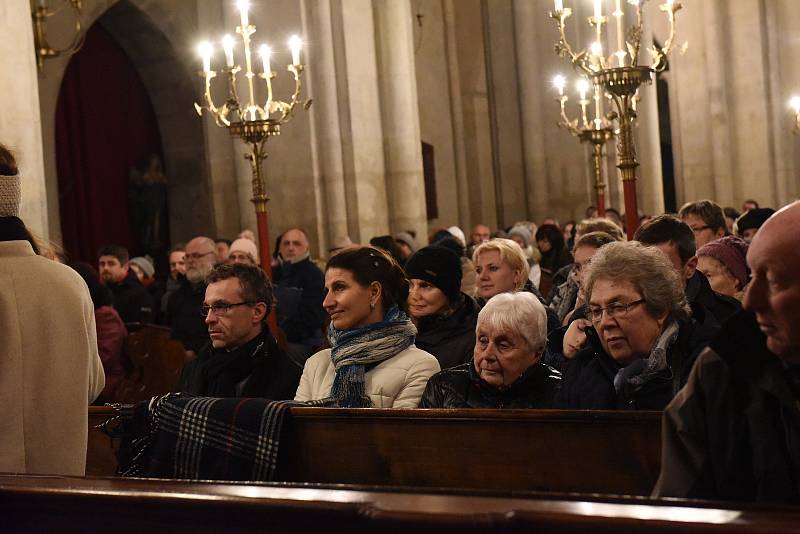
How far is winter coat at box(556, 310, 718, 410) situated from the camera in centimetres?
390

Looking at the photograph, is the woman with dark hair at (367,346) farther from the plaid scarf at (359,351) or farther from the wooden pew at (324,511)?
the wooden pew at (324,511)

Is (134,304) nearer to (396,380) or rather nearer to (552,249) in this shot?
(552,249)

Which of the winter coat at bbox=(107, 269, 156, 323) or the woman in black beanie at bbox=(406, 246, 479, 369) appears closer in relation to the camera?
the woman in black beanie at bbox=(406, 246, 479, 369)

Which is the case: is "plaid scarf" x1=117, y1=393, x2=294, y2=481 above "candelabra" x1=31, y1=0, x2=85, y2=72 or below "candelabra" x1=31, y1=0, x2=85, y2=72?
below

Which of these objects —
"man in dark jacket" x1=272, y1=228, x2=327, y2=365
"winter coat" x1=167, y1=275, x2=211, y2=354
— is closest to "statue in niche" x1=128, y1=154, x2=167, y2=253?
"man in dark jacket" x1=272, y1=228, x2=327, y2=365

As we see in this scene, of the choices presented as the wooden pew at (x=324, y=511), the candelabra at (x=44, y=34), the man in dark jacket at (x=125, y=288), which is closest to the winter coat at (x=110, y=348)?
the man in dark jacket at (x=125, y=288)

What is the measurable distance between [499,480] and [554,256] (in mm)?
8290

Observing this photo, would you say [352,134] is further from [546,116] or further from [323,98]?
[546,116]

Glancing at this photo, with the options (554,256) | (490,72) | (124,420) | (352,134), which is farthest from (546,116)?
(124,420)

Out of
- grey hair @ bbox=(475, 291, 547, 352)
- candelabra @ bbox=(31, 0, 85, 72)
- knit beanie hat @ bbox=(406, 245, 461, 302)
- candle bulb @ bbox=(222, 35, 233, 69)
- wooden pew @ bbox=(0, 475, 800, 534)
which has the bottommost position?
wooden pew @ bbox=(0, 475, 800, 534)

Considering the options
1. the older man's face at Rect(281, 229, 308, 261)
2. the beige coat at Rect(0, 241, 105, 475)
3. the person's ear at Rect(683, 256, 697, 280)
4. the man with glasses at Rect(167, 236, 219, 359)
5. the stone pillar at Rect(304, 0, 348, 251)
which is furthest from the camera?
the stone pillar at Rect(304, 0, 348, 251)

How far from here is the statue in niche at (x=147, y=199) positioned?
1595 cm

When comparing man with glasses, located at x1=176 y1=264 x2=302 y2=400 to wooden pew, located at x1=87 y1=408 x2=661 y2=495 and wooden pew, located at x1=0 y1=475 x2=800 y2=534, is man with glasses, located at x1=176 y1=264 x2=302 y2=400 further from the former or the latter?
wooden pew, located at x1=0 y1=475 x2=800 y2=534

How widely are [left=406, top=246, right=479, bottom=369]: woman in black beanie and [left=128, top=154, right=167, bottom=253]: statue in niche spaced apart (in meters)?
10.4
